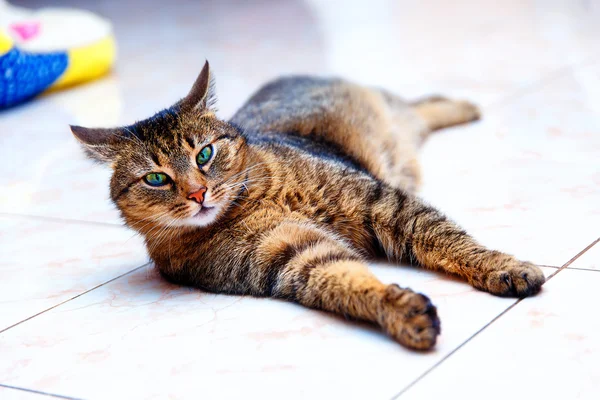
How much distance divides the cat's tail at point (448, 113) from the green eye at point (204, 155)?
157cm

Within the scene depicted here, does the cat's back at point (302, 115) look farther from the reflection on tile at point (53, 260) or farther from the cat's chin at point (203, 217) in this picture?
the reflection on tile at point (53, 260)

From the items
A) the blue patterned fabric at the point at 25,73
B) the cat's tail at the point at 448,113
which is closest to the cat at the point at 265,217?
the cat's tail at the point at 448,113

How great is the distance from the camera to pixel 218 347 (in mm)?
1811

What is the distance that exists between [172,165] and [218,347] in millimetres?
532

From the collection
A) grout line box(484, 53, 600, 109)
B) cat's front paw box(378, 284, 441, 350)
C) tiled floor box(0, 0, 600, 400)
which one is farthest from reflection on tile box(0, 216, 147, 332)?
grout line box(484, 53, 600, 109)

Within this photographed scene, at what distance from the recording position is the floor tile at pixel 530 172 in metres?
2.23

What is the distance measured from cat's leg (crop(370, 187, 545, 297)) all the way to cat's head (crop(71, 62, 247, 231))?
Answer: 0.43 meters

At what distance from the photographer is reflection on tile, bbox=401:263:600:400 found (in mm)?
1484

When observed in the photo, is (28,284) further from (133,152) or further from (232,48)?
(232,48)

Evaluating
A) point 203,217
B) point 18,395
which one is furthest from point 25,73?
point 18,395

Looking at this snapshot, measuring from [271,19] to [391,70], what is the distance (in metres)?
2.75

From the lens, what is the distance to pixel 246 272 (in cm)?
206

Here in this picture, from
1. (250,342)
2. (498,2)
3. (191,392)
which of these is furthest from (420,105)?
(498,2)

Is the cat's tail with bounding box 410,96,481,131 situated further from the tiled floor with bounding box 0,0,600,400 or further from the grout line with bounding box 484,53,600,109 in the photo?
the grout line with bounding box 484,53,600,109
